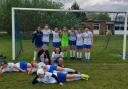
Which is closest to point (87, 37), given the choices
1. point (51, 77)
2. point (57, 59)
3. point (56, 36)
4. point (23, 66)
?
point (56, 36)

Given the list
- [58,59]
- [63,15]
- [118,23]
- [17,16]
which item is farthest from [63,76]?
[63,15]

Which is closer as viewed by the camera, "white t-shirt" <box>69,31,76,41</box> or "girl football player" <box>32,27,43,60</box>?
"girl football player" <box>32,27,43,60</box>

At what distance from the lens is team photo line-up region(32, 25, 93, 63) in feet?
57.3

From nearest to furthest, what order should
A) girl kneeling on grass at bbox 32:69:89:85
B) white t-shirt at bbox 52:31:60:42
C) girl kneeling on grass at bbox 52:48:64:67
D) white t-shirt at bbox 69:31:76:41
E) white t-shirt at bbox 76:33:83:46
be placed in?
1. girl kneeling on grass at bbox 32:69:89:85
2. girl kneeling on grass at bbox 52:48:64:67
3. white t-shirt at bbox 76:33:83:46
4. white t-shirt at bbox 52:31:60:42
5. white t-shirt at bbox 69:31:76:41

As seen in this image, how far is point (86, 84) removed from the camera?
11.7m

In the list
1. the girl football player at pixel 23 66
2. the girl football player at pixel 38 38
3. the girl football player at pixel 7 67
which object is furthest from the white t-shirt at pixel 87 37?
the girl football player at pixel 7 67

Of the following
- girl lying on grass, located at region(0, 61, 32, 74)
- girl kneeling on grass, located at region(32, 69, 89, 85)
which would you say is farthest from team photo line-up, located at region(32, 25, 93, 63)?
girl kneeling on grass, located at region(32, 69, 89, 85)

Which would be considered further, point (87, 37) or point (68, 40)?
point (68, 40)

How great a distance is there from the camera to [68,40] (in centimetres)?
1819

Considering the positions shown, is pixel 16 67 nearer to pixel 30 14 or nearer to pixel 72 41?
pixel 72 41

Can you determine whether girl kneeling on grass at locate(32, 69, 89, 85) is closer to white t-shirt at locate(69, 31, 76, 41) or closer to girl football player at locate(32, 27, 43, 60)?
girl football player at locate(32, 27, 43, 60)

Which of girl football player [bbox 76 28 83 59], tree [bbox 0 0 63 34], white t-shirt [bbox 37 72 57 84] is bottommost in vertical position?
white t-shirt [bbox 37 72 57 84]

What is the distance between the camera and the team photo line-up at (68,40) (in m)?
17.5

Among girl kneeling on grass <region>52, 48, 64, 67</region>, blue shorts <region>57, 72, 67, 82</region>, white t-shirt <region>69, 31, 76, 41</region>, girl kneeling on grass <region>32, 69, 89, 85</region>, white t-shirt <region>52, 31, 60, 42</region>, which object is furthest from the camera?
white t-shirt <region>69, 31, 76, 41</region>
